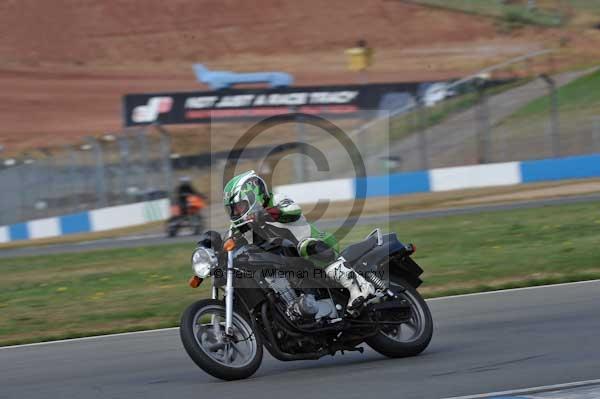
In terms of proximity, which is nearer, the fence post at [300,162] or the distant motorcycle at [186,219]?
the distant motorcycle at [186,219]

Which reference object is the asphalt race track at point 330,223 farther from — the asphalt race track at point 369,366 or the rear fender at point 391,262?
the rear fender at point 391,262

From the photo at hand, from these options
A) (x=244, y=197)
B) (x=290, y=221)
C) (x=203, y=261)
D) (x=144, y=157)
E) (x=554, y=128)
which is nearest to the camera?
(x=203, y=261)

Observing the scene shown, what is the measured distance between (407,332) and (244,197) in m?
1.80

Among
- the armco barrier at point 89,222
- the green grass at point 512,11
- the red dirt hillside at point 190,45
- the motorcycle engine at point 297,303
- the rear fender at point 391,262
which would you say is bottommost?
the armco barrier at point 89,222

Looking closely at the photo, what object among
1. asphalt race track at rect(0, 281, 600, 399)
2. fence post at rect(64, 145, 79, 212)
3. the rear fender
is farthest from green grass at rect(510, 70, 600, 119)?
the rear fender

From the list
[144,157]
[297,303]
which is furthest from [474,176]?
[297,303]

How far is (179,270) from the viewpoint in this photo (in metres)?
15.1

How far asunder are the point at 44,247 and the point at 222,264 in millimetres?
16131

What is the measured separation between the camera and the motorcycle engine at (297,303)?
698 cm

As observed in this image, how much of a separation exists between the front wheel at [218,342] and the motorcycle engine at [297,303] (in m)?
0.33

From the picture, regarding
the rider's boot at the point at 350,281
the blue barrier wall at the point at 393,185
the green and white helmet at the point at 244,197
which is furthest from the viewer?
the blue barrier wall at the point at 393,185

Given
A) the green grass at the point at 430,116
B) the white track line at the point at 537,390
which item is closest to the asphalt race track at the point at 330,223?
the green grass at the point at 430,116

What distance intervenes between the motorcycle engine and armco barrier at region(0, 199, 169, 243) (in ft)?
54.9

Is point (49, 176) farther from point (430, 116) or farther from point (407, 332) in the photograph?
point (407, 332)
